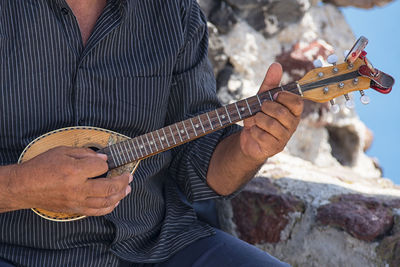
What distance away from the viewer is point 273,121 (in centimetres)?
153

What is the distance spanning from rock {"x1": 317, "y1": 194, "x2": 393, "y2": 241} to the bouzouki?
24.3 inches

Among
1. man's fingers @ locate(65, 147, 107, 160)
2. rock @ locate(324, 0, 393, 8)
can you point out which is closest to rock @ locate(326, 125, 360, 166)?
rock @ locate(324, 0, 393, 8)

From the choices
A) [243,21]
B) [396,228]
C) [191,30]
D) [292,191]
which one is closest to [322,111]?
[243,21]

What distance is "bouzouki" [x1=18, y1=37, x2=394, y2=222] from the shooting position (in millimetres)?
1490

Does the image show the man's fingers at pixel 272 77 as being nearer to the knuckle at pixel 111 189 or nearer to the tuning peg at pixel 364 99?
the tuning peg at pixel 364 99

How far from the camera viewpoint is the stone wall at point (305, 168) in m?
1.99

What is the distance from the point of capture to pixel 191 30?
6.20 ft

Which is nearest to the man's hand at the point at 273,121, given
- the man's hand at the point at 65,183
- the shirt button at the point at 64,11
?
the man's hand at the point at 65,183

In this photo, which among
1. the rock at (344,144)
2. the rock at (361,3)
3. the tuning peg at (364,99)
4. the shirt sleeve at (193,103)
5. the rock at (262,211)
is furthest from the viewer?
the rock at (344,144)

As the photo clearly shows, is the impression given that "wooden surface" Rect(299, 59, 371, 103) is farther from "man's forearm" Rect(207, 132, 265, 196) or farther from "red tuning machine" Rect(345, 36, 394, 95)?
"man's forearm" Rect(207, 132, 265, 196)

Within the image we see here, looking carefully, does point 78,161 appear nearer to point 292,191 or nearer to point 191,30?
point 191,30

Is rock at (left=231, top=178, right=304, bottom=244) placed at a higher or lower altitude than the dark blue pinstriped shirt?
lower

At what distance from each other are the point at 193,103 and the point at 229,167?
0.83 feet

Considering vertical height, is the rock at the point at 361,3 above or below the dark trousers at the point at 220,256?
above
